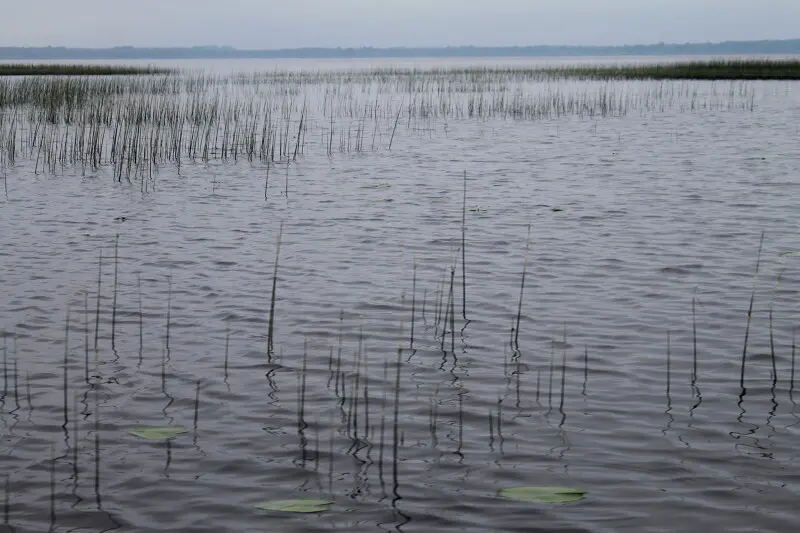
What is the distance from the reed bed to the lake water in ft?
14.8

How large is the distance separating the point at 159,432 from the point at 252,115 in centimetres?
2037

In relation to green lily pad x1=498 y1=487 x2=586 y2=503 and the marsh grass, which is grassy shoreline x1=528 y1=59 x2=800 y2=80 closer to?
the marsh grass

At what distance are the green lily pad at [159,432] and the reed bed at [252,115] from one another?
10234 millimetres

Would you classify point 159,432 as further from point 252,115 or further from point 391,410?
point 252,115

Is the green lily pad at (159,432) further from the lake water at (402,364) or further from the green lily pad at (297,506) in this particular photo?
the green lily pad at (297,506)

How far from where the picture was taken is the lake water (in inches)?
154

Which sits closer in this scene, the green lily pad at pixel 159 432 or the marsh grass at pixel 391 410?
the marsh grass at pixel 391 410

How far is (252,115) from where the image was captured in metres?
24.3

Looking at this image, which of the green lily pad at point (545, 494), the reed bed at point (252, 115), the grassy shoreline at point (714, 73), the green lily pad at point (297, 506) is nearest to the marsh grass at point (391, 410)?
the green lily pad at point (297, 506)

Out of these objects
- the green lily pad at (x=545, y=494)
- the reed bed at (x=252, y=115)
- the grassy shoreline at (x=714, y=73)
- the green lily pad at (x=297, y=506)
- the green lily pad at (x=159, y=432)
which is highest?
the grassy shoreline at (x=714, y=73)

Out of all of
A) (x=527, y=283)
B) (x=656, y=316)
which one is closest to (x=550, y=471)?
(x=656, y=316)

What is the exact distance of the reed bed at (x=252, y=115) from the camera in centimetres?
1645

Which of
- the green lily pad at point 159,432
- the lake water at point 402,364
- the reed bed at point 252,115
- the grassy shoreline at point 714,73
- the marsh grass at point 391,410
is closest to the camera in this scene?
the lake water at point 402,364

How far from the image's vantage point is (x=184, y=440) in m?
4.50
